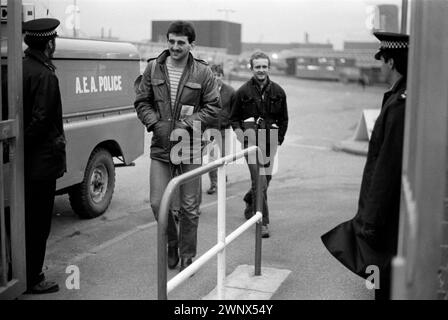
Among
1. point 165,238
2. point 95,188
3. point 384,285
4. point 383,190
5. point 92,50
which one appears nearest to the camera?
point 165,238

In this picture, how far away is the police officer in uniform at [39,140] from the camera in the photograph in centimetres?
469

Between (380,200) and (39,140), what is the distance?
2.40 m

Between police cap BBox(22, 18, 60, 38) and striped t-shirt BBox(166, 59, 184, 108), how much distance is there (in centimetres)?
102

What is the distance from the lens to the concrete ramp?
487 cm

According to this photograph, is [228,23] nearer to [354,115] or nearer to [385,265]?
[385,265]

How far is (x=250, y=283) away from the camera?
17.0 feet

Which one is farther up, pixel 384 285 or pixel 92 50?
pixel 92 50

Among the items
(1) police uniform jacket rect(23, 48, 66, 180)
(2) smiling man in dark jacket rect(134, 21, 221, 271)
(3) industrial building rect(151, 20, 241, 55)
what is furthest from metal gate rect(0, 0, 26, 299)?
(3) industrial building rect(151, 20, 241, 55)

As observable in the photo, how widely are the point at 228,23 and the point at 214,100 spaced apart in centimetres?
717

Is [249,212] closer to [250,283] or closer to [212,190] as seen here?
[212,190]

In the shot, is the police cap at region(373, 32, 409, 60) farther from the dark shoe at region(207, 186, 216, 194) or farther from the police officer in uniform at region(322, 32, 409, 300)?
the dark shoe at region(207, 186, 216, 194)

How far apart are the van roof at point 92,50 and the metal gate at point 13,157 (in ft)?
5.99

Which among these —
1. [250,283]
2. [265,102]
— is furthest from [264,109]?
[250,283]
